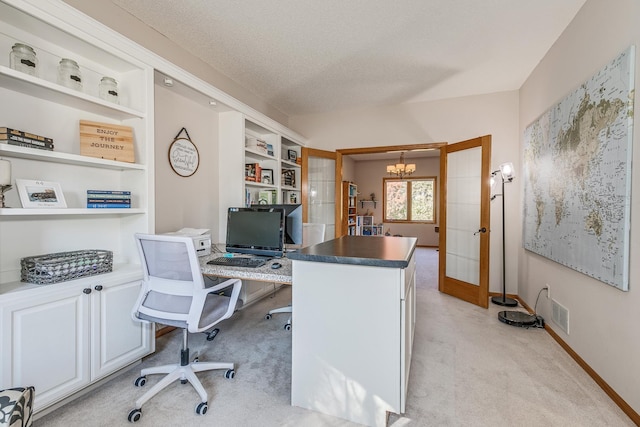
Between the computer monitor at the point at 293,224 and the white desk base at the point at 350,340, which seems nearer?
the white desk base at the point at 350,340

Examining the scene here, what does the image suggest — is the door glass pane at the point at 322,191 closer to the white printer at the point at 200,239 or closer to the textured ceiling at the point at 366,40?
the textured ceiling at the point at 366,40

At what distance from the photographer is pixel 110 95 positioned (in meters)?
2.09

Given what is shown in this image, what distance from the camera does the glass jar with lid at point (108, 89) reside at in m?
2.07

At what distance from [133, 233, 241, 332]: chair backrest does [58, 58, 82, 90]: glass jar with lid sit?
41.8 inches

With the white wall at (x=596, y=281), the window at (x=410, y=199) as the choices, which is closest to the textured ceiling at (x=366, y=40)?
the white wall at (x=596, y=281)

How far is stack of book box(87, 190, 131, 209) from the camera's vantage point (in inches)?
76.6

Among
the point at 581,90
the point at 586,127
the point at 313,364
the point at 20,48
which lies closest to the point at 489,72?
the point at 581,90

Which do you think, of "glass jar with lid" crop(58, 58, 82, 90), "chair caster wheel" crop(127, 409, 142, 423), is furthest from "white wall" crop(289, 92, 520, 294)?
"chair caster wheel" crop(127, 409, 142, 423)

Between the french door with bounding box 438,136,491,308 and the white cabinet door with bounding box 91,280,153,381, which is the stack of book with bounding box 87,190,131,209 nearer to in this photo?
the white cabinet door with bounding box 91,280,153,381

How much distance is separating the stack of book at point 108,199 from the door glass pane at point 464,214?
12.2ft

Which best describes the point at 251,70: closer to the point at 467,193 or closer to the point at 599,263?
the point at 467,193

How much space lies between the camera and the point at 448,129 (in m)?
4.15

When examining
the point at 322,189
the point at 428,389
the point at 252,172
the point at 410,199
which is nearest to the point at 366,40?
the point at 252,172

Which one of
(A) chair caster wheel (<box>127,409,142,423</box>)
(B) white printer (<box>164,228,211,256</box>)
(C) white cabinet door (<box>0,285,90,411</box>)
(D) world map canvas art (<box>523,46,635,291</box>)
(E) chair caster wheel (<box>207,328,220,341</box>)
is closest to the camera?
(C) white cabinet door (<box>0,285,90,411</box>)
